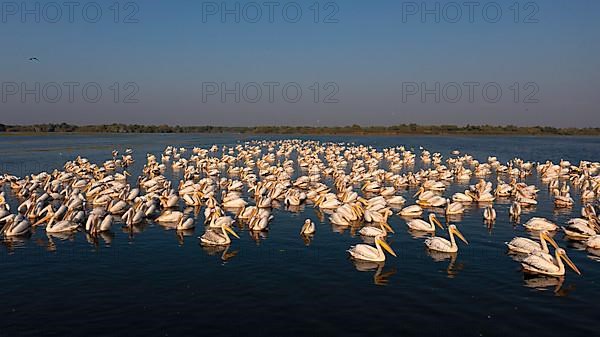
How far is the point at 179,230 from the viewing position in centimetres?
1952

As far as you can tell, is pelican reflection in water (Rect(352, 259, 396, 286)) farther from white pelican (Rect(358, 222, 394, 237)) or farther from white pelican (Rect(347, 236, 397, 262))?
white pelican (Rect(358, 222, 394, 237))

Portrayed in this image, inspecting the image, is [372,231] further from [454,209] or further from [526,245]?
[454,209]

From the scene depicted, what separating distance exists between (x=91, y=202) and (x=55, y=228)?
700 cm

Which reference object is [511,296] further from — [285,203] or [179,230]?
[285,203]

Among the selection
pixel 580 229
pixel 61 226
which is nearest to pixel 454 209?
pixel 580 229

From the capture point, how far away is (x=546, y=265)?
45.3ft

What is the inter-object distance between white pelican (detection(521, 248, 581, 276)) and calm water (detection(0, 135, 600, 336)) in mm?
411

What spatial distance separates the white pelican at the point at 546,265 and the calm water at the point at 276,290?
1.35 ft

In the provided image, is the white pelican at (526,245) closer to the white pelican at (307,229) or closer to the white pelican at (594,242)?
the white pelican at (594,242)

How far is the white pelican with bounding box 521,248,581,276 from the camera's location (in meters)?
13.8

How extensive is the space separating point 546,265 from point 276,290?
7433mm

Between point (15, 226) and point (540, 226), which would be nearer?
point (15, 226)

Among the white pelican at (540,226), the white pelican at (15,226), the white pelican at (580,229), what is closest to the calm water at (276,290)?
the white pelican at (15,226)

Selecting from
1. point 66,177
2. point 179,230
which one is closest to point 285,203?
point 179,230
